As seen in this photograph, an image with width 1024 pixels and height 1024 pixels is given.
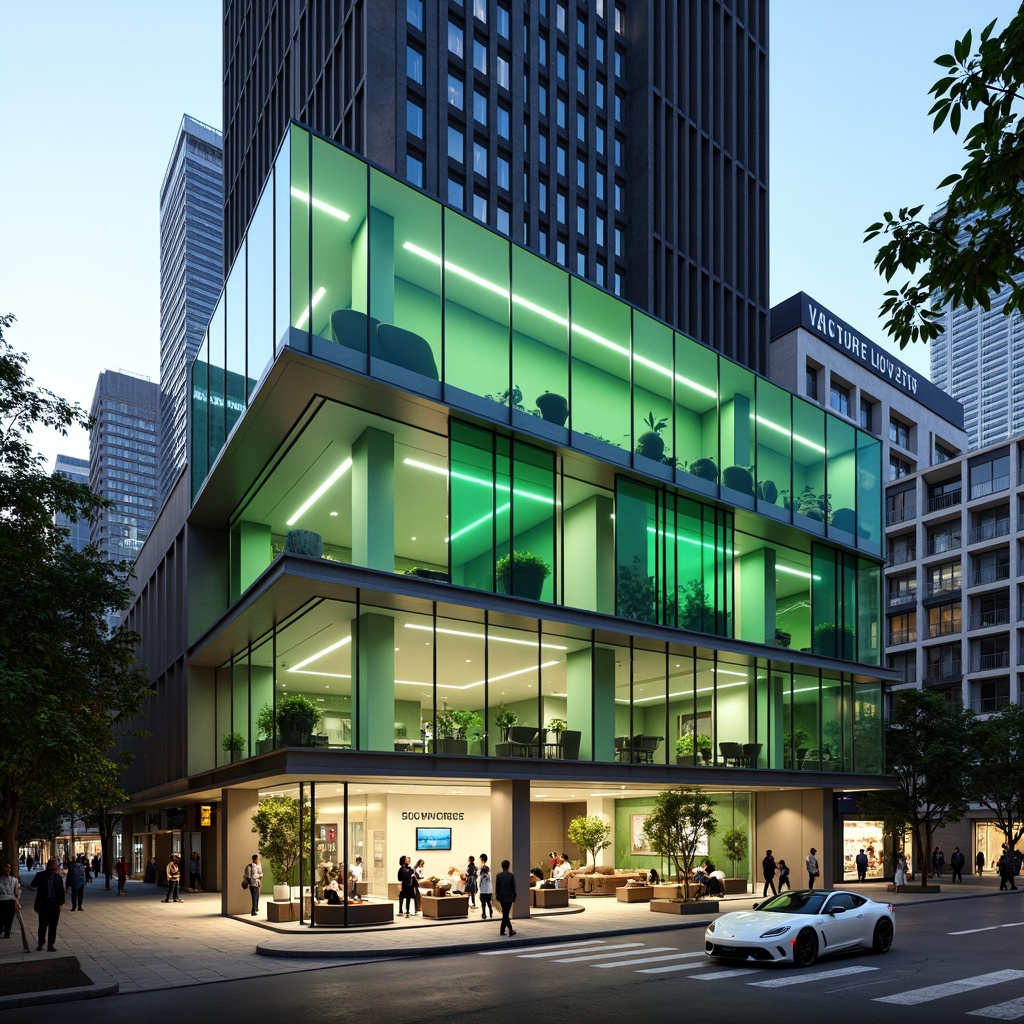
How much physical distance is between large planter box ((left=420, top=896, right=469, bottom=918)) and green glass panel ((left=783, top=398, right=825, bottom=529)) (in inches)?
766

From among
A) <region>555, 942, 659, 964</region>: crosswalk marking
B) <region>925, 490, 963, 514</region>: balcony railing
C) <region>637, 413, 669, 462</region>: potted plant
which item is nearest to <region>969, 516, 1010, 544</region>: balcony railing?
<region>925, 490, 963, 514</region>: balcony railing

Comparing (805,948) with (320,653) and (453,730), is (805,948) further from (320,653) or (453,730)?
(320,653)

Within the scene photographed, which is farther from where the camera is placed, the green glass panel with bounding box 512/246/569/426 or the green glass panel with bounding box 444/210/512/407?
the green glass panel with bounding box 512/246/569/426

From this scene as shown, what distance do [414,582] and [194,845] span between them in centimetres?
2783

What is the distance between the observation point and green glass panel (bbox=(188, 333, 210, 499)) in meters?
36.6

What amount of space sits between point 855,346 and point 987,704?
90.1 feet

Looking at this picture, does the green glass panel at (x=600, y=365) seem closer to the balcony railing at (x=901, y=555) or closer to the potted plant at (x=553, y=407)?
the potted plant at (x=553, y=407)

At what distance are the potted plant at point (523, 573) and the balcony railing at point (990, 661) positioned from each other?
52160 millimetres

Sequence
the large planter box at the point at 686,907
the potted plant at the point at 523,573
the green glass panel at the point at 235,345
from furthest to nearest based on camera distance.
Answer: the green glass panel at the point at 235,345
the large planter box at the point at 686,907
the potted plant at the point at 523,573

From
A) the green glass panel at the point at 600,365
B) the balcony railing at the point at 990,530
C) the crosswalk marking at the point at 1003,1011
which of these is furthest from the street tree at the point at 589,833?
the balcony railing at the point at 990,530

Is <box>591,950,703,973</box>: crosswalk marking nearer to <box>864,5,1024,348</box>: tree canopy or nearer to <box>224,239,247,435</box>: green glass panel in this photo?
<box>864,5,1024,348</box>: tree canopy

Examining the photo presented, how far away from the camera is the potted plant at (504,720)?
29.0 meters

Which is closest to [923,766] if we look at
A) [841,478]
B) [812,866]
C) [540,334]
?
[812,866]

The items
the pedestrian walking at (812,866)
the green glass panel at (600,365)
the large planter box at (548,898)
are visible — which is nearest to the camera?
the large planter box at (548,898)
